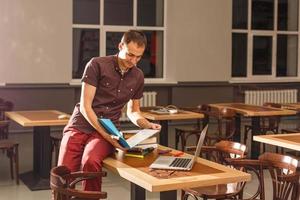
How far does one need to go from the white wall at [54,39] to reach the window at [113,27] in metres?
0.26

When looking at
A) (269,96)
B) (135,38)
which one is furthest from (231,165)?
(269,96)

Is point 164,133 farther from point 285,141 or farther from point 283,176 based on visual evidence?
point 283,176

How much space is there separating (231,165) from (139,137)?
2.27 ft

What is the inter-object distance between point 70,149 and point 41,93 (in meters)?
5.52

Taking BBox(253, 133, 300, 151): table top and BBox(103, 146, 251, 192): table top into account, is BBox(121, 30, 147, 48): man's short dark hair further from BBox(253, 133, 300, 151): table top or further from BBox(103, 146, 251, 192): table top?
BBox(253, 133, 300, 151): table top

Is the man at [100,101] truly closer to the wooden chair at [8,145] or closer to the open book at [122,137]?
the open book at [122,137]

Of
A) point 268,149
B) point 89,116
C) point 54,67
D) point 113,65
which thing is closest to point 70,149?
point 89,116

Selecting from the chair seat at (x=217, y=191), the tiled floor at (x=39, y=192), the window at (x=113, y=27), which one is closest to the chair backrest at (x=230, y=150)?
the chair seat at (x=217, y=191)

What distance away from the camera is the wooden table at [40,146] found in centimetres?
534

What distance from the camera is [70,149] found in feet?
10.8

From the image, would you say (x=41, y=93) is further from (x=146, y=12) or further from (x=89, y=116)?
(x=89, y=116)

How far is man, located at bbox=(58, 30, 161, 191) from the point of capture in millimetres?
3203

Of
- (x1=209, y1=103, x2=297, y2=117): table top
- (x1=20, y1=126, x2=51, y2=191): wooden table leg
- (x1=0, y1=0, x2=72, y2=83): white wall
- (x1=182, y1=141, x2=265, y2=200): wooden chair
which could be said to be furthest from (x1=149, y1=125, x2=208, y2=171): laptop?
(x1=0, y1=0, x2=72, y2=83): white wall

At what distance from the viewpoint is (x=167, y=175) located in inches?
110
